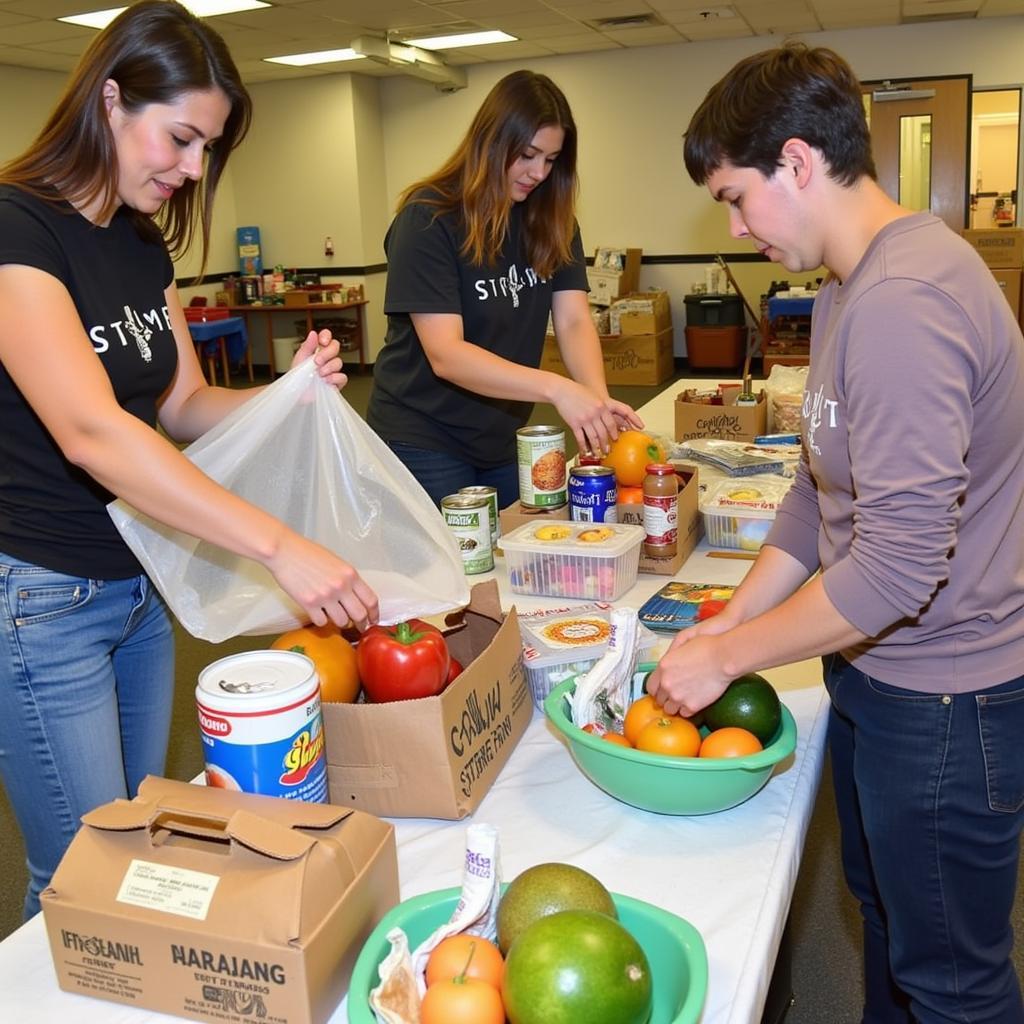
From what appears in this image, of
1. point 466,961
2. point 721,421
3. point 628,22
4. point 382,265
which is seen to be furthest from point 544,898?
point 382,265

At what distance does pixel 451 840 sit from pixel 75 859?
1.22 ft

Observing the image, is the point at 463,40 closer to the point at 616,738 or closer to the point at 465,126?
the point at 465,126

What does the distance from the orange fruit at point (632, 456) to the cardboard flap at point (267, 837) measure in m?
1.21

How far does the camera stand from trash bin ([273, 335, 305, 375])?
31.9 feet

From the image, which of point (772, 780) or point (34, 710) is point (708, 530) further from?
point (34, 710)

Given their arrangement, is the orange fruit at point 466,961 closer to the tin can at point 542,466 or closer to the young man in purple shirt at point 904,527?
the young man in purple shirt at point 904,527

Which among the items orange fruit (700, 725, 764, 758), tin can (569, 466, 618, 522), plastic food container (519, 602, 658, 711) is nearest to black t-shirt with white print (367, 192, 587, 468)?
tin can (569, 466, 618, 522)

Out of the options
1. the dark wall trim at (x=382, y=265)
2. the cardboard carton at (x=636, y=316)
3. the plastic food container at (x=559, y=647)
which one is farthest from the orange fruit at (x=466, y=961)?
the dark wall trim at (x=382, y=265)

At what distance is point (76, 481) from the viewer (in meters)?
1.36

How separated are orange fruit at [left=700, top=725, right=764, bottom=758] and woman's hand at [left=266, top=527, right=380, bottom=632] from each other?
40cm

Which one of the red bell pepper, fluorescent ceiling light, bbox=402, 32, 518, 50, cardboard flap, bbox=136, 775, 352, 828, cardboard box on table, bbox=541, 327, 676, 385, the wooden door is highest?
fluorescent ceiling light, bbox=402, 32, 518, 50

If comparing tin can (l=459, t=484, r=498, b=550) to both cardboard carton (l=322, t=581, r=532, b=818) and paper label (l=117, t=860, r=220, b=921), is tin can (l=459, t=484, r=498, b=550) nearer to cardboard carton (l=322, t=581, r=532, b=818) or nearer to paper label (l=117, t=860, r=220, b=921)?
cardboard carton (l=322, t=581, r=532, b=818)

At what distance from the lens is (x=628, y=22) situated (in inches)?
306

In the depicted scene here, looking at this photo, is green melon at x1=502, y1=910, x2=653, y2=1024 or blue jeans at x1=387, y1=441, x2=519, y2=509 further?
blue jeans at x1=387, y1=441, x2=519, y2=509
